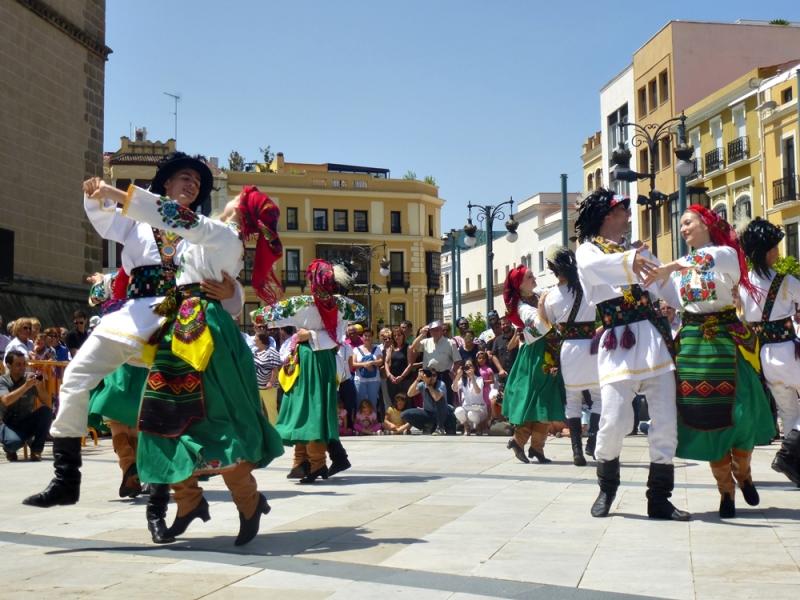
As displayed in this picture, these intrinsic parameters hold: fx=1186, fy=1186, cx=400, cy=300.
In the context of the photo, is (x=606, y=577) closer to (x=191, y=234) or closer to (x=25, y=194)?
(x=191, y=234)

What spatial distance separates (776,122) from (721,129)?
4563 millimetres

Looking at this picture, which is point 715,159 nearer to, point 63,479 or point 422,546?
point 422,546

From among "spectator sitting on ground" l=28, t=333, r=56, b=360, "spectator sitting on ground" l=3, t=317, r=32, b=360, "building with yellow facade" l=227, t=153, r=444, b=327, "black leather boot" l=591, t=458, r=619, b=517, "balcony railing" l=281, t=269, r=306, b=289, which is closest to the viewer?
"black leather boot" l=591, t=458, r=619, b=517

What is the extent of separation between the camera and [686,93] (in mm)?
48562

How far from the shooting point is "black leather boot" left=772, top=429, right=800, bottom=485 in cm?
829

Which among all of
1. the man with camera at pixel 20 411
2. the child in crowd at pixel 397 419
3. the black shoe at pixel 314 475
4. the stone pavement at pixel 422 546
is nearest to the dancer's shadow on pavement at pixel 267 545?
the stone pavement at pixel 422 546

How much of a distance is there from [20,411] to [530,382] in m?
5.49

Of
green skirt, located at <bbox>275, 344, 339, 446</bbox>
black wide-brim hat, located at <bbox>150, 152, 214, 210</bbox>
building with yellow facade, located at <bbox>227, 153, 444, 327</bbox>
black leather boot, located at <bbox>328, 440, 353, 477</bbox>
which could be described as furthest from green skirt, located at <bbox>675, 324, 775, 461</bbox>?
building with yellow facade, located at <bbox>227, 153, 444, 327</bbox>

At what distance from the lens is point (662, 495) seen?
6.91 meters

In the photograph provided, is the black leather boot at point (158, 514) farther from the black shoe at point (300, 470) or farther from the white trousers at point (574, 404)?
the white trousers at point (574, 404)

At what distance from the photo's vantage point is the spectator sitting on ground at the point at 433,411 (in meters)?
17.3

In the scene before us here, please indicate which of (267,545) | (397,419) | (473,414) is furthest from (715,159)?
(267,545)

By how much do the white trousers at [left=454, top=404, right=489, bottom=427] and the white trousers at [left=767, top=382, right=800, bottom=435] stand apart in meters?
8.66

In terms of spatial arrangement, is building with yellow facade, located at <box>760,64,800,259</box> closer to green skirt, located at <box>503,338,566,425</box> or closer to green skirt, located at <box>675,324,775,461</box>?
green skirt, located at <box>503,338,566,425</box>
